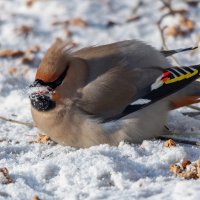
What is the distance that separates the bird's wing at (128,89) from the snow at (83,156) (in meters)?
0.21

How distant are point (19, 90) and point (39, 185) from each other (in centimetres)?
158

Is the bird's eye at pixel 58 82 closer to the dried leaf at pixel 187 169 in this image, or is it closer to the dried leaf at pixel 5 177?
the dried leaf at pixel 5 177

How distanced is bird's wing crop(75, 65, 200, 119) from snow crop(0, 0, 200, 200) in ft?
0.69

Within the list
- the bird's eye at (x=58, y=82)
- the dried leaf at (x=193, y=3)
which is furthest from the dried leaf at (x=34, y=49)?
the bird's eye at (x=58, y=82)

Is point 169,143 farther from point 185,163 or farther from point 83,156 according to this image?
point 83,156

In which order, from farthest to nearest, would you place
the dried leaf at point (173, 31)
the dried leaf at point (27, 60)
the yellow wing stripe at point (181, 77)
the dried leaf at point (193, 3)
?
1. the dried leaf at point (193, 3)
2. the dried leaf at point (173, 31)
3. the dried leaf at point (27, 60)
4. the yellow wing stripe at point (181, 77)

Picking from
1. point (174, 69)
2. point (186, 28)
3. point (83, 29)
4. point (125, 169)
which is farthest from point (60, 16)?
point (125, 169)

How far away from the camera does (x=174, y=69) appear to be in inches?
157

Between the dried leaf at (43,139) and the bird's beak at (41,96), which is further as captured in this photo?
the dried leaf at (43,139)

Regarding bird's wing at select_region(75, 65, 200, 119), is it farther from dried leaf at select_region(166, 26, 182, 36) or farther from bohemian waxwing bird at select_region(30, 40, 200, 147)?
dried leaf at select_region(166, 26, 182, 36)

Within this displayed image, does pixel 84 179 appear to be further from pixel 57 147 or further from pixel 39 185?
pixel 57 147

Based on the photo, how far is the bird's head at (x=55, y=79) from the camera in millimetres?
3707

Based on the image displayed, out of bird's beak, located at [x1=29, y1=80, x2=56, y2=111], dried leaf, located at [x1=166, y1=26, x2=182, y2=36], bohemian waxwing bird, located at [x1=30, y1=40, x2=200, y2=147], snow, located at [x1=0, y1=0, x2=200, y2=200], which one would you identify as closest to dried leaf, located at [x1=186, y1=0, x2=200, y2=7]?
snow, located at [x1=0, y1=0, x2=200, y2=200]

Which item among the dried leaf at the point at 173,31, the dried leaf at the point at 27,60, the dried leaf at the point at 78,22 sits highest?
the dried leaf at the point at 78,22
